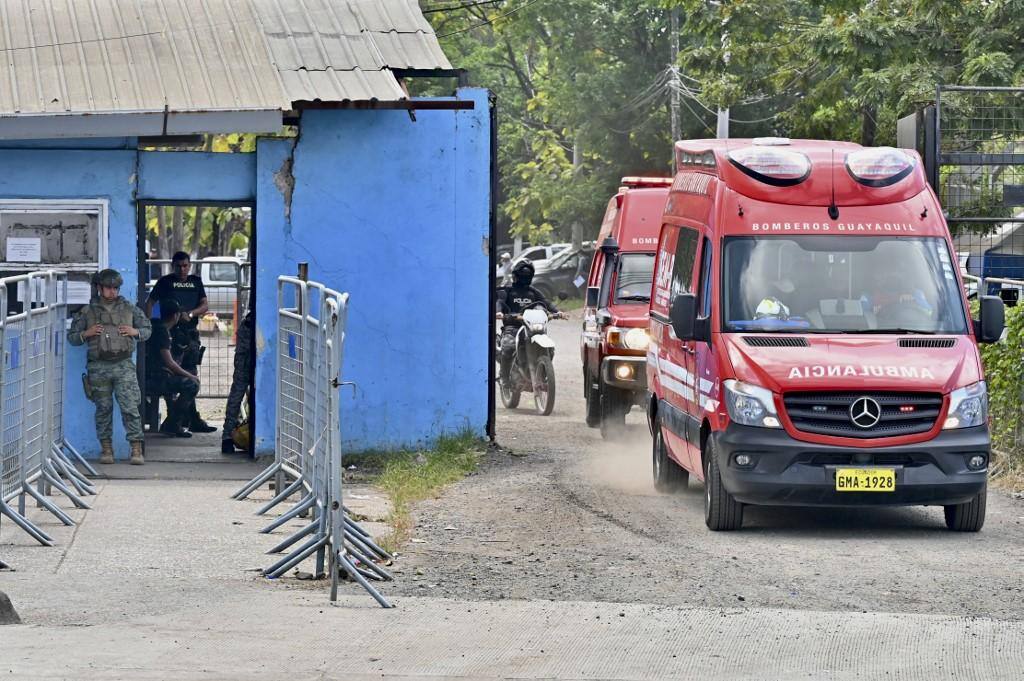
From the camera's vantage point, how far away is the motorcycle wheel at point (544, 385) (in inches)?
750

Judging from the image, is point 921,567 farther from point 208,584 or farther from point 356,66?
point 356,66

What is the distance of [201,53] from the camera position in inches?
589

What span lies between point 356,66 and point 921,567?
7591mm

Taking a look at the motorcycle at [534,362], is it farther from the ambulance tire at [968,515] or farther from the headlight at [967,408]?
the headlight at [967,408]

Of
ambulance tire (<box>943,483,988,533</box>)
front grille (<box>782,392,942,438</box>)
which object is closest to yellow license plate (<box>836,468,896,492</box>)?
front grille (<box>782,392,942,438</box>)

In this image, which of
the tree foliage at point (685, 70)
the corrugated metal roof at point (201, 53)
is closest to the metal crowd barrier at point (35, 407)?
the corrugated metal roof at point (201, 53)

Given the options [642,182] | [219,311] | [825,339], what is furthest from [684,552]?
[219,311]

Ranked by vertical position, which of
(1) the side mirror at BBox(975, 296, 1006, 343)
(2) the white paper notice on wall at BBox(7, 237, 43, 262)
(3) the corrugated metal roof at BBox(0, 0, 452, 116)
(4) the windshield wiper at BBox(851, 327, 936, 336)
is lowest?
(4) the windshield wiper at BBox(851, 327, 936, 336)

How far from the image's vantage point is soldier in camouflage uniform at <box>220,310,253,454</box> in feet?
48.7

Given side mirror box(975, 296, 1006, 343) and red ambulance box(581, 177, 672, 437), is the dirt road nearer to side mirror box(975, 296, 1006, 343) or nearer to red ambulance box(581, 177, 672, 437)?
side mirror box(975, 296, 1006, 343)

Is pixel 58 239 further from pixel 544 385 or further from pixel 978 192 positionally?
pixel 978 192

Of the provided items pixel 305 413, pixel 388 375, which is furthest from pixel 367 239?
pixel 305 413

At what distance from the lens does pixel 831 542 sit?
10531 mm

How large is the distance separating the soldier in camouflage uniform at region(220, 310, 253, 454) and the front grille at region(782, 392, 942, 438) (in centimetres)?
605
